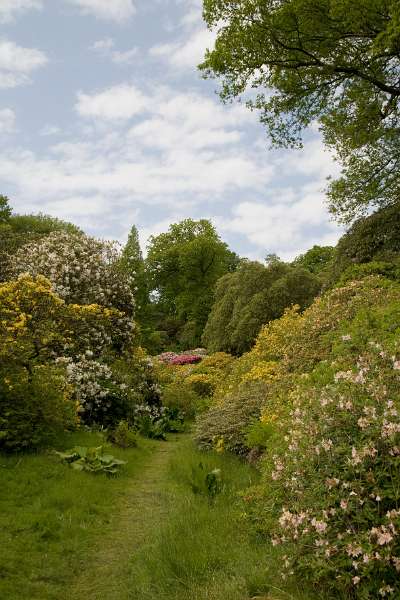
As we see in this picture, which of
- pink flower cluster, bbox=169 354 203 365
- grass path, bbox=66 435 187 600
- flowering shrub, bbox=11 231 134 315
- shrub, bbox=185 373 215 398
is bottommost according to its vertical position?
grass path, bbox=66 435 187 600

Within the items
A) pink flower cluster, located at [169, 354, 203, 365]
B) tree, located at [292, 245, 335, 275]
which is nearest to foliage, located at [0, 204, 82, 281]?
pink flower cluster, located at [169, 354, 203, 365]

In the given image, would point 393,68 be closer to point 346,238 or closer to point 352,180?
point 352,180

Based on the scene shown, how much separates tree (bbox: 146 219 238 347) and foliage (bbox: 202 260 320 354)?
15.3 meters

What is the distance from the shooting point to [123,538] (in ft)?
18.7

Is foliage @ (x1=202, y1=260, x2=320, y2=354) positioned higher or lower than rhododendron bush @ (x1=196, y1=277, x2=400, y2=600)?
higher

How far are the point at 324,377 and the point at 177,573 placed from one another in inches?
112

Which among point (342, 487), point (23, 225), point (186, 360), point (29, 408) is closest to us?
point (342, 487)

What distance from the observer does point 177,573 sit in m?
4.41

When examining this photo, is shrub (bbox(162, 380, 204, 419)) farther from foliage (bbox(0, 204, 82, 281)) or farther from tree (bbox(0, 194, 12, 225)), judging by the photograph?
tree (bbox(0, 194, 12, 225))

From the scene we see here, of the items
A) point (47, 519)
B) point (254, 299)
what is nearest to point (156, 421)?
point (47, 519)

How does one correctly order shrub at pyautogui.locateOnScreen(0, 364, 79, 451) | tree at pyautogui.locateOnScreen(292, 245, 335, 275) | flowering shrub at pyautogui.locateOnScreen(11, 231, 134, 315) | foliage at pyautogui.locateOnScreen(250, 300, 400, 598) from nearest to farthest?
foliage at pyautogui.locateOnScreen(250, 300, 400, 598), shrub at pyautogui.locateOnScreen(0, 364, 79, 451), flowering shrub at pyautogui.locateOnScreen(11, 231, 134, 315), tree at pyautogui.locateOnScreen(292, 245, 335, 275)

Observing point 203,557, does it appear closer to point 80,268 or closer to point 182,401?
point 80,268

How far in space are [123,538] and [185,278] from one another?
4056 centimetres

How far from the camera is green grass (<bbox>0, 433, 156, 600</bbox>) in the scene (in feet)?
15.4
